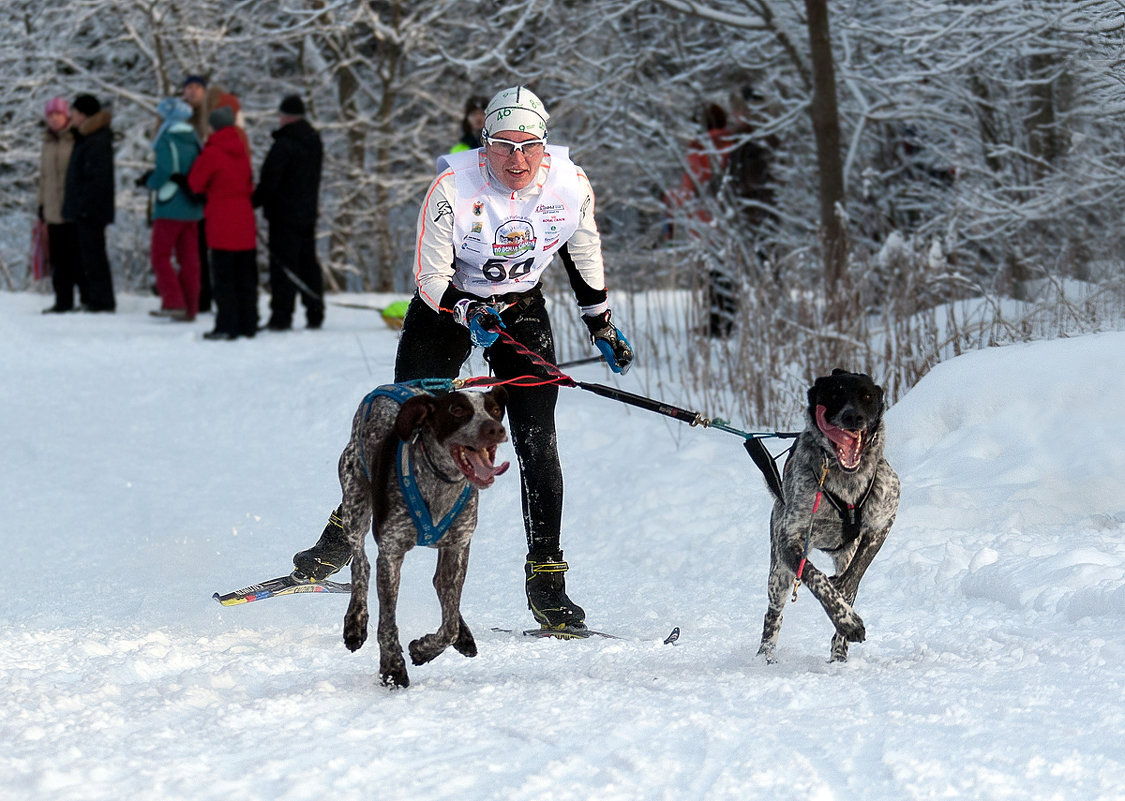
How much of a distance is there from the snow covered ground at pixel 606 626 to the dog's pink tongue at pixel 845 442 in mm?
584

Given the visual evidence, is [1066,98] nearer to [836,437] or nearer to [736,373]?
[736,373]

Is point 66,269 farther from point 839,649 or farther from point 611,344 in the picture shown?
point 839,649

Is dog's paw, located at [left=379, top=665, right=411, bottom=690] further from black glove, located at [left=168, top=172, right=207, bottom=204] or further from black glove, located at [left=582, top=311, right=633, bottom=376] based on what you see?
black glove, located at [left=168, top=172, right=207, bottom=204]

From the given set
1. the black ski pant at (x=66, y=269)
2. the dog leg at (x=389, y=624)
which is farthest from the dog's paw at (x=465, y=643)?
the black ski pant at (x=66, y=269)

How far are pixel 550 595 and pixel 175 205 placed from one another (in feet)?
28.1

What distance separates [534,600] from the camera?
4.52 m

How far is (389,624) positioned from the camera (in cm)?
358

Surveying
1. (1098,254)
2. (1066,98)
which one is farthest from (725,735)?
(1066,98)

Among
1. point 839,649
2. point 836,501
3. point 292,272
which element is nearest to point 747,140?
point 292,272

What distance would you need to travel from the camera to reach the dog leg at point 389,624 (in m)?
3.53

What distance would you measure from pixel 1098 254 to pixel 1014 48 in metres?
1.94

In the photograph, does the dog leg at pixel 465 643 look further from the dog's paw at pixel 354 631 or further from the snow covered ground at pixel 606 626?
the dog's paw at pixel 354 631

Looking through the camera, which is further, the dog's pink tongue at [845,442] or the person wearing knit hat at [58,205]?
the person wearing knit hat at [58,205]

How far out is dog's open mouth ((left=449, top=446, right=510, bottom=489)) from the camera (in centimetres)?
333
